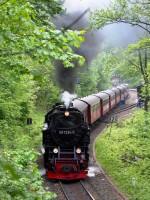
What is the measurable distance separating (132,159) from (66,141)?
5136 mm

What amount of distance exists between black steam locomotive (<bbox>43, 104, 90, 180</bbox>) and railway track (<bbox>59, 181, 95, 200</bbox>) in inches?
13.3

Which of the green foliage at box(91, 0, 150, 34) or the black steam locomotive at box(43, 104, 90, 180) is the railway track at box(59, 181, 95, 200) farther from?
the green foliage at box(91, 0, 150, 34)

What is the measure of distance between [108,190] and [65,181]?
2100mm

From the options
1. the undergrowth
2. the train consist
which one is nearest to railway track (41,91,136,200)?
the train consist

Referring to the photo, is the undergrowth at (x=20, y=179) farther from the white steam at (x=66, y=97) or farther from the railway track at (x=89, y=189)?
the white steam at (x=66, y=97)

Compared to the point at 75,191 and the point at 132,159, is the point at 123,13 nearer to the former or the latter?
the point at 75,191

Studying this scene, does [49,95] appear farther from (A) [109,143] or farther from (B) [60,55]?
(B) [60,55]

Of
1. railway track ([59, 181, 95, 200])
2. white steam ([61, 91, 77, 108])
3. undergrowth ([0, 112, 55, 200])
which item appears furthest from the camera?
white steam ([61, 91, 77, 108])

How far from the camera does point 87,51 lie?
49.7ft

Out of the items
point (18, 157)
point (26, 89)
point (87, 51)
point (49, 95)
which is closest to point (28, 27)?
point (18, 157)

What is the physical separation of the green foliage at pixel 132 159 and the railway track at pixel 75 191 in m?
1.57

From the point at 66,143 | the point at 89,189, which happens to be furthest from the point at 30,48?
the point at 66,143

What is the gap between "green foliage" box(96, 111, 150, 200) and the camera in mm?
14906

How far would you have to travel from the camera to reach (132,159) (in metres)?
19.7
